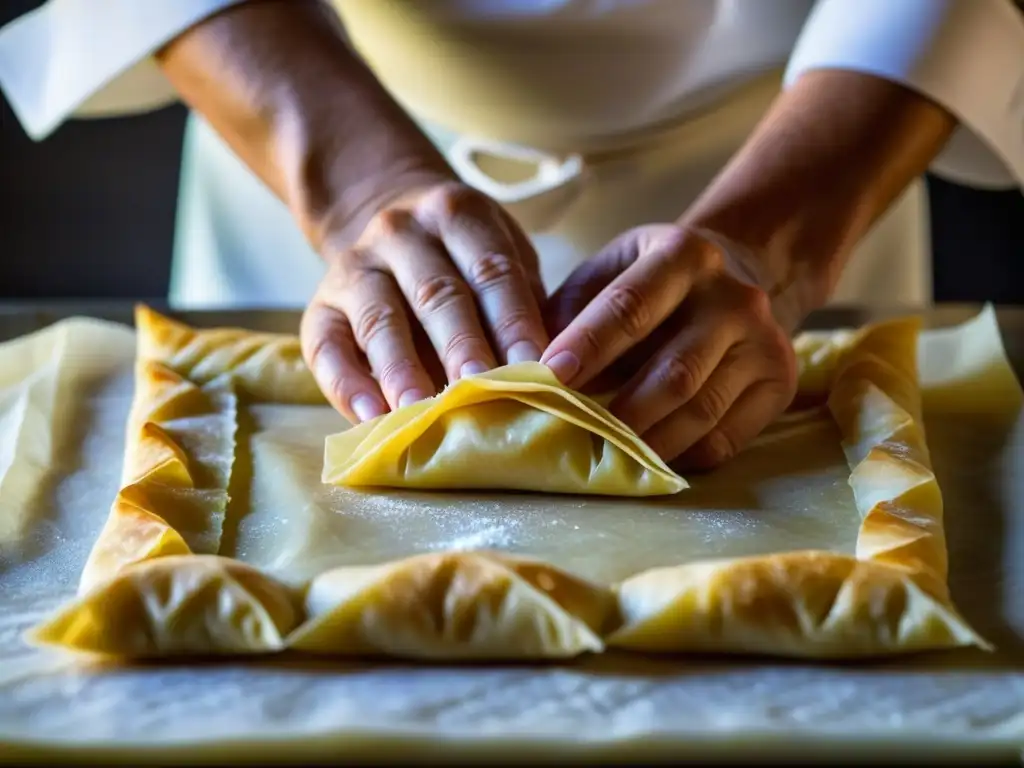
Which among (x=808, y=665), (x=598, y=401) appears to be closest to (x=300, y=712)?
(x=808, y=665)

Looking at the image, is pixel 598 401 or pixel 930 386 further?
pixel 930 386

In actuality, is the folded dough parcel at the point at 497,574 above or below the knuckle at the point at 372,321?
below

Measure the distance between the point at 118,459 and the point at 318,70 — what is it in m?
0.52

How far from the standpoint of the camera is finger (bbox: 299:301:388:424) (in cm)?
113

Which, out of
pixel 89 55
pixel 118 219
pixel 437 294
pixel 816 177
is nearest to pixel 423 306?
pixel 437 294

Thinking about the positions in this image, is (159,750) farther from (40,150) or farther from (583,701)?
(40,150)

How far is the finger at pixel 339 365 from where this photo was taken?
3.71ft

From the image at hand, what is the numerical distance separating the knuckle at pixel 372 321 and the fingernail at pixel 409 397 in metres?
0.08

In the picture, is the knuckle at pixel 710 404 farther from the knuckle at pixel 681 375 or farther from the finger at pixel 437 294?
the finger at pixel 437 294

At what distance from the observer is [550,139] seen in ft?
5.41

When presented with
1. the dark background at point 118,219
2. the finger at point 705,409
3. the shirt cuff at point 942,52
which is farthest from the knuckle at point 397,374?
the dark background at point 118,219

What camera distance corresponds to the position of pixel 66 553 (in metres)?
1.04

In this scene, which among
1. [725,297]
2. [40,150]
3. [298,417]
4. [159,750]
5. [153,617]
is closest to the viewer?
[159,750]

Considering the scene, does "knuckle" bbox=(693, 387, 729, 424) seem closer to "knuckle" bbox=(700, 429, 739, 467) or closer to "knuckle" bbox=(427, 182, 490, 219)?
"knuckle" bbox=(700, 429, 739, 467)
